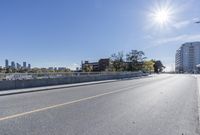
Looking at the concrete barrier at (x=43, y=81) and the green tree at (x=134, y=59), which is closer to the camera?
the concrete barrier at (x=43, y=81)

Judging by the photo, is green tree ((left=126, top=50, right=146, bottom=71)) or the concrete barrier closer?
the concrete barrier

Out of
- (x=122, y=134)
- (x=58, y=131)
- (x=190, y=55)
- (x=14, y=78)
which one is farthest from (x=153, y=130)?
(x=190, y=55)

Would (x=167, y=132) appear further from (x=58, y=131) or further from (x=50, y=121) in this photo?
(x=50, y=121)

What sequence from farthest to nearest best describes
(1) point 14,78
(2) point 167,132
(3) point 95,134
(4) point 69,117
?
(1) point 14,78 < (4) point 69,117 < (2) point 167,132 < (3) point 95,134

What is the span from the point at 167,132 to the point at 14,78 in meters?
17.6

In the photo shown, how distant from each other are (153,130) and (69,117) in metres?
2.70

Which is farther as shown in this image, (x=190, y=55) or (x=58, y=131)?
(x=190, y=55)

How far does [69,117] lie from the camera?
821cm

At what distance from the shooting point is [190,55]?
199750mm

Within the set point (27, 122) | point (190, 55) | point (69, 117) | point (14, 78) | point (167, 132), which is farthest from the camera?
point (190, 55)

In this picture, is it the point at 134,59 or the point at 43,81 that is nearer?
the point at 43,81

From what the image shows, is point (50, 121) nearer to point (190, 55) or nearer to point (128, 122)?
point (128, 122)

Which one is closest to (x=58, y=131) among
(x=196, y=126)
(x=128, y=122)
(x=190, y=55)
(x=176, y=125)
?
(x=128, y=122)

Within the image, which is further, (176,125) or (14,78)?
(14,78)
